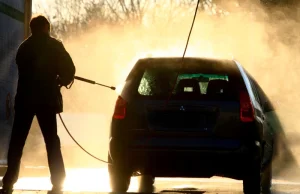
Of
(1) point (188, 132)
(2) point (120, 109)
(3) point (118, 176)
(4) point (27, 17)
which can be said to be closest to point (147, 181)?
(3) point (118, 176)

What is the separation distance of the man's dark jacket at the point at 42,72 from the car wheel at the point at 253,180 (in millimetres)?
2042

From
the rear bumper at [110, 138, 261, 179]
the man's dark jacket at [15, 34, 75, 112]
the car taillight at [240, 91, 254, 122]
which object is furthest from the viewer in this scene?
the man's dark jacket at [15, 34, 75, 112]

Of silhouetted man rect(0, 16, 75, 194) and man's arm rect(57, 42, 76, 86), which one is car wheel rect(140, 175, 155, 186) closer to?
silhouetted man rect(0, 16, 75, 194)

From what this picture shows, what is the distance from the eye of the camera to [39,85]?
449 inches

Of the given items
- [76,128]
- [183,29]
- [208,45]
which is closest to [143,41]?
[183,29]

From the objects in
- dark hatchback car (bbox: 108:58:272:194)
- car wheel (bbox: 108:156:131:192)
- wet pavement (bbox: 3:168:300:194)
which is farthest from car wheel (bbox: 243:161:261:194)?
wet pavement (bbox: 3:168:300:194)

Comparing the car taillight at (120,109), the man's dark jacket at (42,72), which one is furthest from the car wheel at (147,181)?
the car taillight at (120,109)

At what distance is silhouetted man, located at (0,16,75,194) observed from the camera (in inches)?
448

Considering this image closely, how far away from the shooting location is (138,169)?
10953 millimetres

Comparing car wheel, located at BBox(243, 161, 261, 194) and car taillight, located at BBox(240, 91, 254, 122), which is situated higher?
car taillight, located at BBox(240, 91, 254, 122)

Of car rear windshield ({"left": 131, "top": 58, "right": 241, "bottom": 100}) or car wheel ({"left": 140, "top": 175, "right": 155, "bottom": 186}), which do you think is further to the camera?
car wheel ({"left": 140, "top": 175, "right": 155, "bottom": 186})

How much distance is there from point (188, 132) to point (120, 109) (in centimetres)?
72

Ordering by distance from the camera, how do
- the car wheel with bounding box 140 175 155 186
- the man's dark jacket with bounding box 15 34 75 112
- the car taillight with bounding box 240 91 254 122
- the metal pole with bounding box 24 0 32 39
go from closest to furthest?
the car taillight with bounding box 240 91 254 122
the man's dark jacket with bounding box 15 34 75 112
the car wheel with bounding box 140 175 155 186
the metal pole with bounding box 24 0 32 39

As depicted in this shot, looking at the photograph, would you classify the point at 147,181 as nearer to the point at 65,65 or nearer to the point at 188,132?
the point at 65,65
